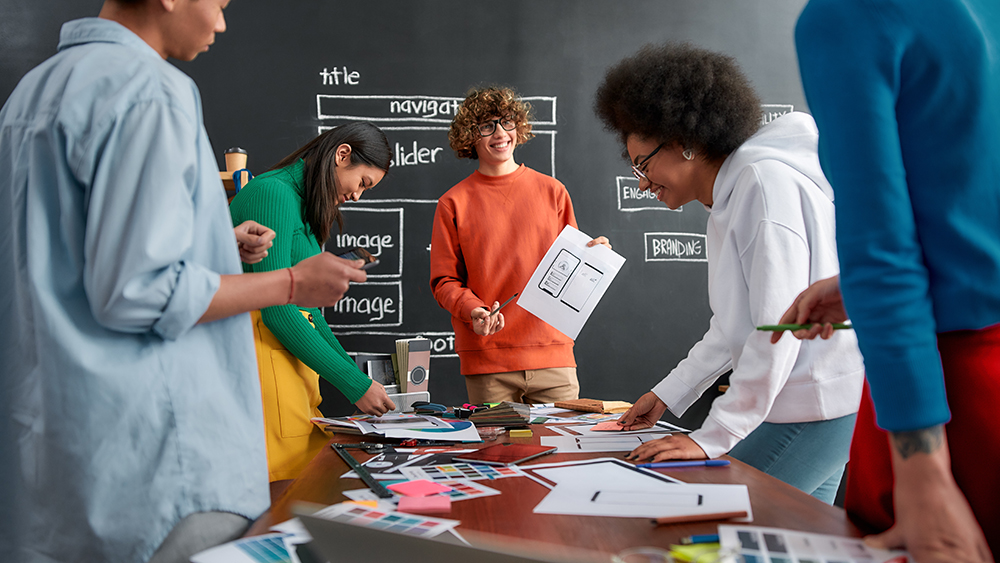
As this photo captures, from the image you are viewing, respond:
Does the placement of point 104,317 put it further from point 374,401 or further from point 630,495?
point 374,401

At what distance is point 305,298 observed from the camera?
91 centimetres

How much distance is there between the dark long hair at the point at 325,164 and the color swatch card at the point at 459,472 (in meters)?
0.96

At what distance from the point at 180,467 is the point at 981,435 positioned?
0.87 meters

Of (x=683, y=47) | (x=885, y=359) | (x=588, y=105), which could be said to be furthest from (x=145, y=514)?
(x=588, y=105)

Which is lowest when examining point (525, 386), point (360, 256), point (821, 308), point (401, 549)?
point (525, 386)

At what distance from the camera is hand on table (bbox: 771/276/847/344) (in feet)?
2.75

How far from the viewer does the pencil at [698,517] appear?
773mm

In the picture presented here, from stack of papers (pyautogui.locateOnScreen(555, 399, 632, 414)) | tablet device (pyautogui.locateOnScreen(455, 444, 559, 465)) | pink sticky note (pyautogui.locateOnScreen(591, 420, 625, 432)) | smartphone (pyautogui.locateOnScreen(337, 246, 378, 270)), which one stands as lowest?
stack of papers (pyautogui.locateOnScreen(555, 399, 632, 414))

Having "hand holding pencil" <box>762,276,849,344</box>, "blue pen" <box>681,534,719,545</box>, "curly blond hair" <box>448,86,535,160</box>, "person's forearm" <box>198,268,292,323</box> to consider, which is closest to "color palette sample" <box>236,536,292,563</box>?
"person's forearm" <box>198,268,292,323</box>

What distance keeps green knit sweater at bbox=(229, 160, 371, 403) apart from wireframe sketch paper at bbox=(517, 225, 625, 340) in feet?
2.55

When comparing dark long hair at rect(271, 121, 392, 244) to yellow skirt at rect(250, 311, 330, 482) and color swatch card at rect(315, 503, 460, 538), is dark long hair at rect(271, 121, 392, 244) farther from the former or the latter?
color swatch card at rect(315, 503, 460, 538)

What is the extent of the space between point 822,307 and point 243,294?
770 mm

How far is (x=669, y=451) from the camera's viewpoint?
1.14 meters

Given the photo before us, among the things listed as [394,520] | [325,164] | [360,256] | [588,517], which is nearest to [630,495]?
[588,517]
